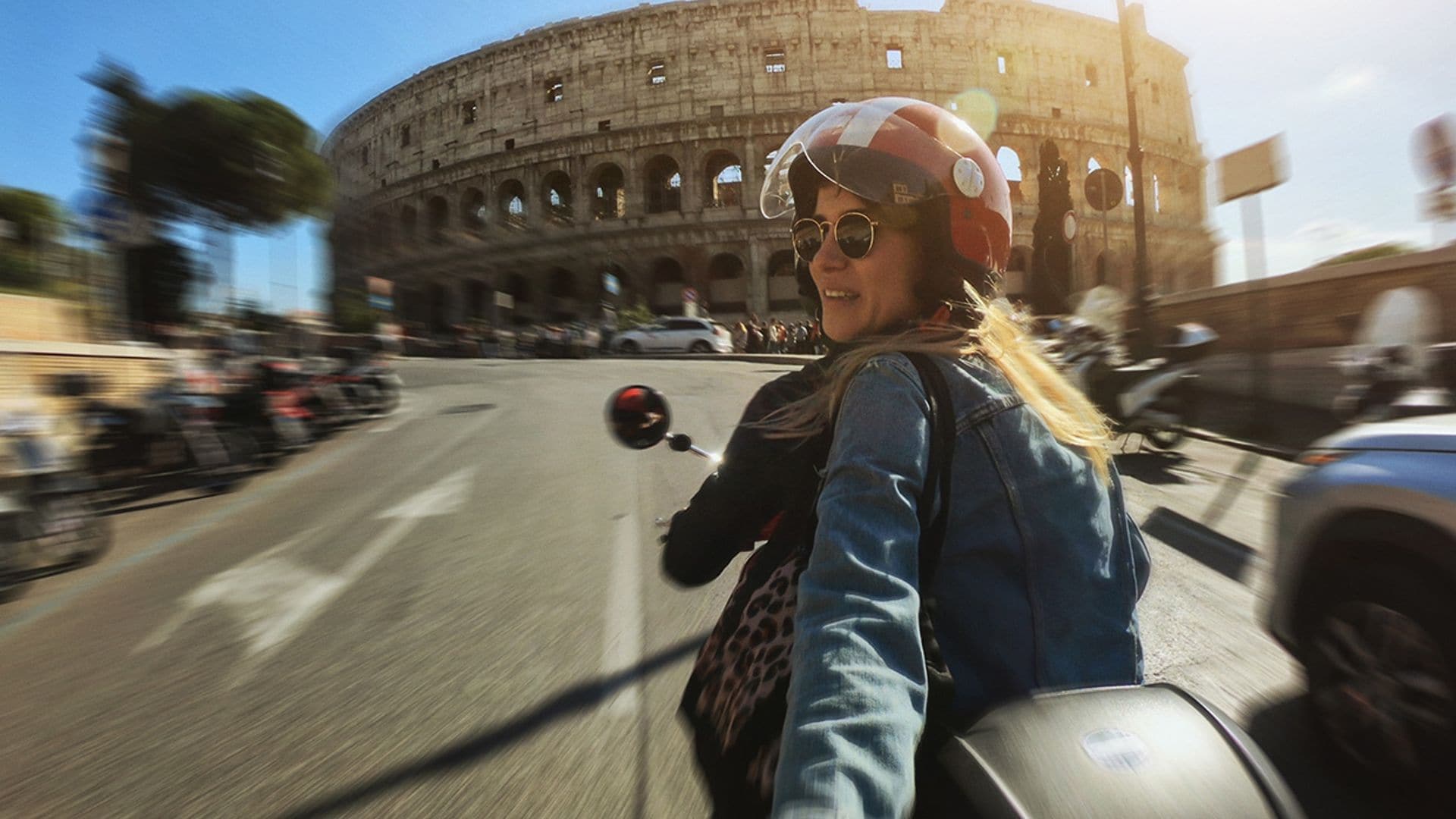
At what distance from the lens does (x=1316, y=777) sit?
7.70 ft

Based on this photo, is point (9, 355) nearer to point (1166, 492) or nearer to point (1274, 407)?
point (1166, 492)

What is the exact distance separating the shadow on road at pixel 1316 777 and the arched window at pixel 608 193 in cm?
4930

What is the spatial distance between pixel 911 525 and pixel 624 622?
3.16 m

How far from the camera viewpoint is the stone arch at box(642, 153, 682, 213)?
4956 centimetres

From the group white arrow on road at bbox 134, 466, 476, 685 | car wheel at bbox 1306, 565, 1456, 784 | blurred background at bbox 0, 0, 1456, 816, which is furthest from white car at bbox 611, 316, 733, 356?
car wheel at bbox 1306, 565, 1456, 784

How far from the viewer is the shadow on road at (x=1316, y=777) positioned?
2154 mm

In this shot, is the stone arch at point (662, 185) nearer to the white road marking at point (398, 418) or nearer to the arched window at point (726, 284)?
the arched window at point (726, 284)

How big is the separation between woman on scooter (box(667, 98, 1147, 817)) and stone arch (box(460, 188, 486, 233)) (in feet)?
190

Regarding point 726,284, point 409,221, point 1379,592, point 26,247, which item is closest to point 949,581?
point 1379,592

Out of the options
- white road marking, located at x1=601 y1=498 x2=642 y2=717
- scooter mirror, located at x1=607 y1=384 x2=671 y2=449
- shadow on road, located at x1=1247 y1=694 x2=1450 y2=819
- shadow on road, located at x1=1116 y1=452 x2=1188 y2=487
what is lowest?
shadow on road, located at x1=1247 y1=694 x2=1450 y2=819

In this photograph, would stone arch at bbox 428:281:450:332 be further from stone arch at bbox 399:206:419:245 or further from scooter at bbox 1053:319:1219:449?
scooter at bbox 1053:319:1219:449

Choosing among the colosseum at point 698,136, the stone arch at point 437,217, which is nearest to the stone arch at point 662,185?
the colosseum at point 698,136

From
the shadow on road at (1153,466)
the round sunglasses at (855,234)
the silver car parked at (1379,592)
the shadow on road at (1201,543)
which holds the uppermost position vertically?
the round sunglasses at (855,234)

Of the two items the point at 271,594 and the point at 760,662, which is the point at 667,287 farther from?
the point at 760,662
